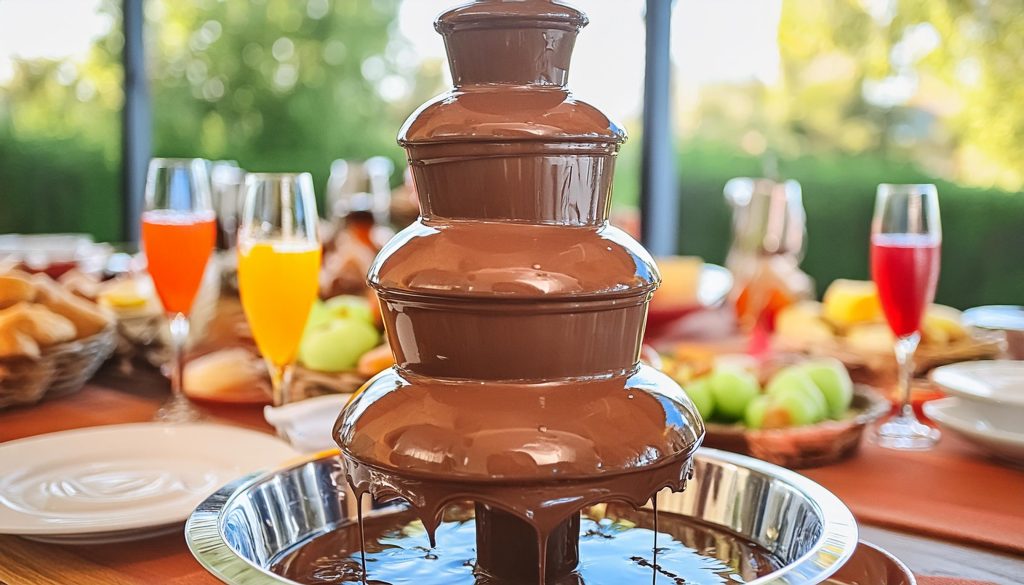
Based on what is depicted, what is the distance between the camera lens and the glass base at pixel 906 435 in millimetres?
1364

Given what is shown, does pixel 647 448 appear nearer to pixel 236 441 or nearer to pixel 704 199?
pixel 236 441

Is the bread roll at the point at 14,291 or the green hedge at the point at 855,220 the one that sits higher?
the bread roll at the point at 14,291

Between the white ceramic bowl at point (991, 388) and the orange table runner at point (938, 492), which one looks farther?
the white ceramic bowl at point (991, 388)

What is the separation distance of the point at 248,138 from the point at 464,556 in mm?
7046

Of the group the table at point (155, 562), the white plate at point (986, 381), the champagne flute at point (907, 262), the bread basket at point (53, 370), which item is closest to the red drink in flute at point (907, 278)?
the champagne flute at point (907, 262)

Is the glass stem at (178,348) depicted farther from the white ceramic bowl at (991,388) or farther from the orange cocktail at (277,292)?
the white ceramic bowl at (991,388)

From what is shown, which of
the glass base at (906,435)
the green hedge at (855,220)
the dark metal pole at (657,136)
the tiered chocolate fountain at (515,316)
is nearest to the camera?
the tiered chocolate fountain at (515,316)

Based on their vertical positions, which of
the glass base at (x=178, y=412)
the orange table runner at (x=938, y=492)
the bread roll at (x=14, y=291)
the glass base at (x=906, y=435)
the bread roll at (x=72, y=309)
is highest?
the bread roll at (x=14, y=291)

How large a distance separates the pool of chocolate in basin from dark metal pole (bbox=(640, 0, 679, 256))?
3.27m

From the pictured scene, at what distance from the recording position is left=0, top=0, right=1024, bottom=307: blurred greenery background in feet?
16.3

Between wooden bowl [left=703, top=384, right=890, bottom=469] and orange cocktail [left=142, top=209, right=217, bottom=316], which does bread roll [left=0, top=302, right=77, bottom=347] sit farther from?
wooden bowl [left=703, top=384, right=890, bottom=469]

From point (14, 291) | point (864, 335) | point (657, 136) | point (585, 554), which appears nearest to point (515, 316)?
point (585, 554)

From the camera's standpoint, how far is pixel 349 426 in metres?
0.78

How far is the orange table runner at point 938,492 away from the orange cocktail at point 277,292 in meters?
0.71
